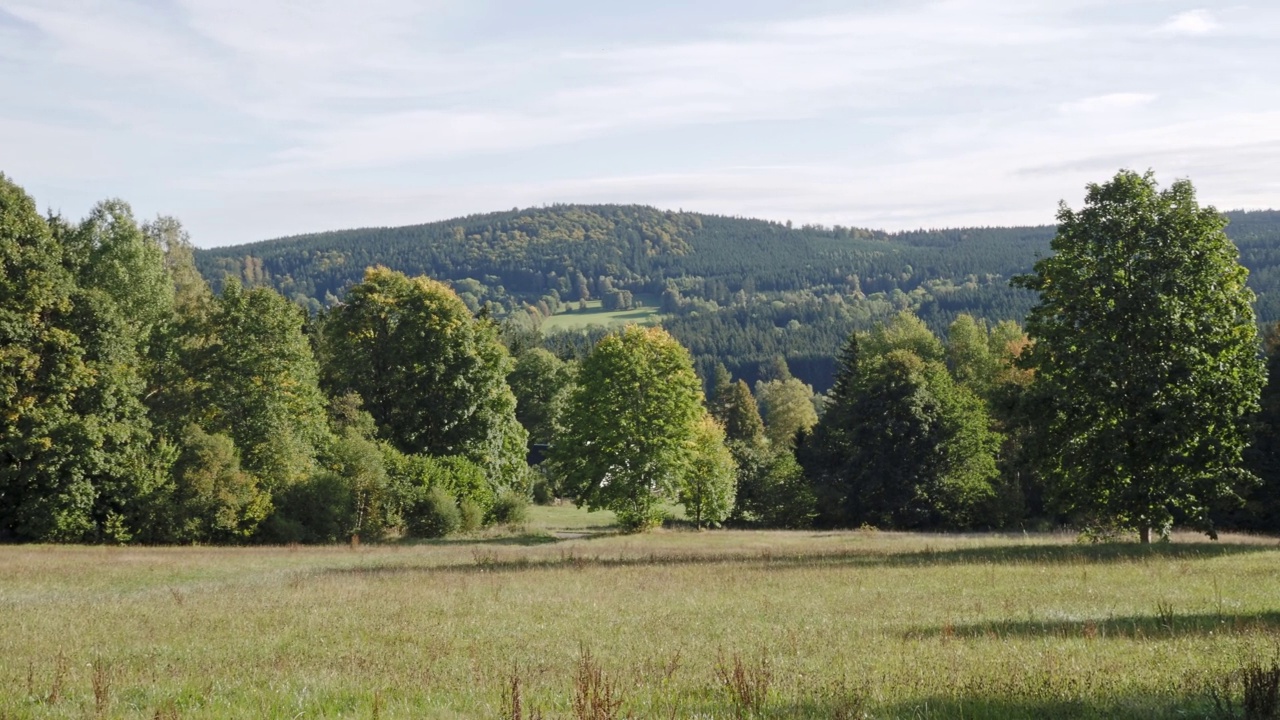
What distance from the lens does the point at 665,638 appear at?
13.6 m

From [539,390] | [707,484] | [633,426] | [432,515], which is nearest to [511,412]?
[633,426]

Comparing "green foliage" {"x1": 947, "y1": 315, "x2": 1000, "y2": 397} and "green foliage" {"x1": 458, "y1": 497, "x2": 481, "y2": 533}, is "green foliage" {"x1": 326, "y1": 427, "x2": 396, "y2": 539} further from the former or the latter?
"green foliage" {"x1": 947, "y1": 315, "x2": 1000, "y2": 397}

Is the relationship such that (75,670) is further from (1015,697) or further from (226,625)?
(1015,697)

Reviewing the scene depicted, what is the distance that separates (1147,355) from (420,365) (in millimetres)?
38762

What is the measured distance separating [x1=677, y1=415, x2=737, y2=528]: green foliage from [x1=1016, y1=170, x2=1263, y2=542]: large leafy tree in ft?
102

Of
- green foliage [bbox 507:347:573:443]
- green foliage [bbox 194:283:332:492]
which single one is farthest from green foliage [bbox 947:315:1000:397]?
green foliage [bbox 194:283:332:492]

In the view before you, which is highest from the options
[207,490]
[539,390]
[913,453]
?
[539,390]

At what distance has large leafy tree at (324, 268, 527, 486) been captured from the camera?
5694 centimetres

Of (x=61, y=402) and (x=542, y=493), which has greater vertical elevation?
(x=61, y=402)

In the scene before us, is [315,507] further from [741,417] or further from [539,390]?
[741,417]

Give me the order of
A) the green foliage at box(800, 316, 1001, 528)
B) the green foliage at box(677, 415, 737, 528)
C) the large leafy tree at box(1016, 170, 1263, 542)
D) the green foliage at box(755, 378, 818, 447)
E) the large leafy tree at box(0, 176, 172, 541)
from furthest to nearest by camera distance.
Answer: the green foliage at box(755, 378, 818, 447), the green foliage at box(800, 316, 1001, 528), the green foliage at box(677, 415, 737, 528), the large leafy tree at box(0, 176, 172, 541), the large leafy tree at box(1016, 170, 1263, 542)

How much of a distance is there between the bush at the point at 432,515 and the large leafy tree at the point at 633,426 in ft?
24.5

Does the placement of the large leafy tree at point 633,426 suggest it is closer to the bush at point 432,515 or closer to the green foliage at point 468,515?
the green foliage at point 468,515

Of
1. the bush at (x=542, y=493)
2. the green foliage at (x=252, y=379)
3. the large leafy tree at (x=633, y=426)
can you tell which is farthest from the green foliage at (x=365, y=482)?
the bush at (x=542, y=493)
